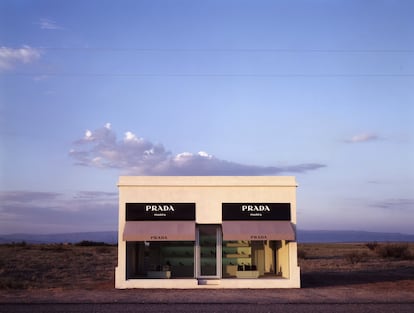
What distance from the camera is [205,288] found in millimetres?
24500

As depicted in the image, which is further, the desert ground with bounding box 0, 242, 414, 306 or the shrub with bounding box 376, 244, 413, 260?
the shrub with bounding box 376, 244, 413, 260

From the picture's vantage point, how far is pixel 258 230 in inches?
976

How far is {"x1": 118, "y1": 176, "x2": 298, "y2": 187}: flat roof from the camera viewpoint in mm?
25156

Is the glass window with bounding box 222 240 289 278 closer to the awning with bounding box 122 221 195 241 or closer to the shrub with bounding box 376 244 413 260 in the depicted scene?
the awning with bounding box 122 221 195 241

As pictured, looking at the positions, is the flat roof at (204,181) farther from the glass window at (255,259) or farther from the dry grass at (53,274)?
the dry grass at (53,274)

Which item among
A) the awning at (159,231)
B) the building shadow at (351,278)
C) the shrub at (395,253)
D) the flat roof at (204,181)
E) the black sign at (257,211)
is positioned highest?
the flat roof at (204,181)

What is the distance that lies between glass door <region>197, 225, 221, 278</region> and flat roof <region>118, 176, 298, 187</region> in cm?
203

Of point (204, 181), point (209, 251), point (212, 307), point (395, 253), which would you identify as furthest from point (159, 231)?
point (395, 253)

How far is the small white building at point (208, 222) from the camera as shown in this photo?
2464cm

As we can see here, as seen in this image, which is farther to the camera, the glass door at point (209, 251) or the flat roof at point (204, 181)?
the glass door at point (209, 251)

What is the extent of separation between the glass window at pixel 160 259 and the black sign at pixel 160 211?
4.54 ft

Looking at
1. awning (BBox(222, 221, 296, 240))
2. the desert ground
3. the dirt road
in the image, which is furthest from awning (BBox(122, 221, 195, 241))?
the dirt road

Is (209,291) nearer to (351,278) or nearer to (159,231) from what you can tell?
(159,231)

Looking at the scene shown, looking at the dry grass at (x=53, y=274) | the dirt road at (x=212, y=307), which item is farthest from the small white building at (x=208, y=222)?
the dirt road at (x=212, y=307)
